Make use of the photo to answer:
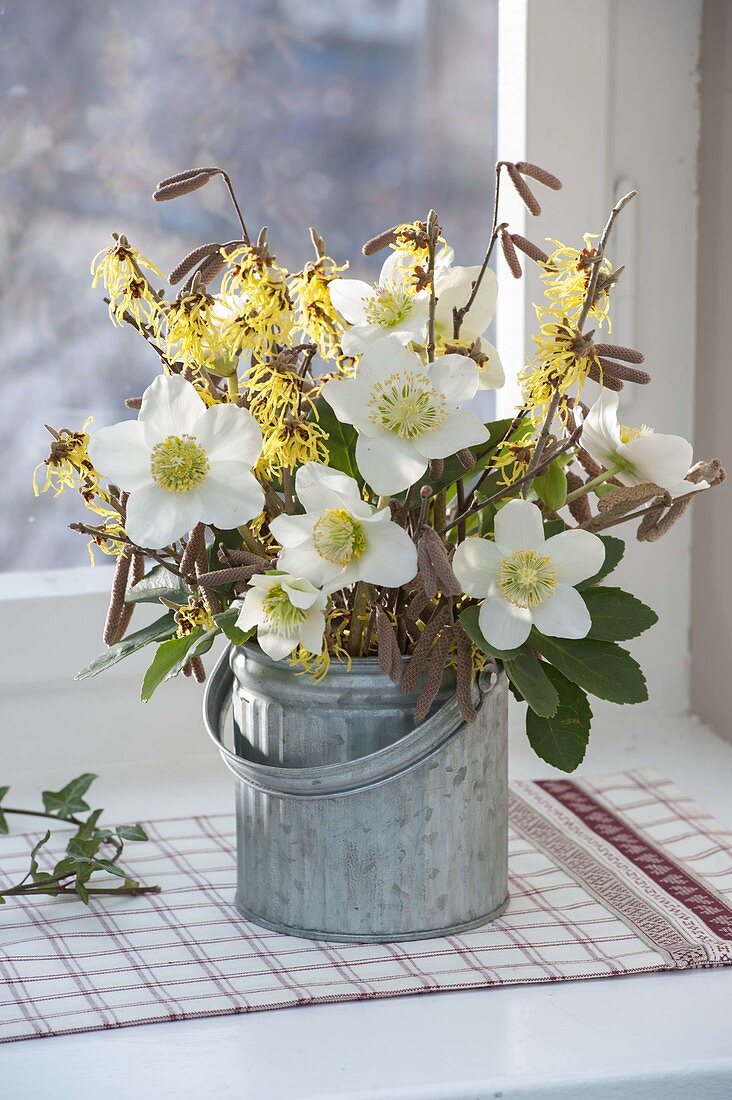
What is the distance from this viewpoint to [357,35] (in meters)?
1.27

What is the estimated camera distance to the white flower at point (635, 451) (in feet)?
2.32

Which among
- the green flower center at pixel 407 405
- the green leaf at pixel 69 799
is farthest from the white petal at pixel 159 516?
the green leaf at pixel 69 799

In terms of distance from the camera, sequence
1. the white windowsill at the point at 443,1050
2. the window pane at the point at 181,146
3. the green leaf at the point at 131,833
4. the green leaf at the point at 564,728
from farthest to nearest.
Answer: the window pane at the point at 181,146 < the green leaf at the point at 131,833 < the green leaf at the point at 564,728 < the white windowsill at the point at 443,1050

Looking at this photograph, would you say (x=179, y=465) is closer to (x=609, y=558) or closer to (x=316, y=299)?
(x=316, y=299)

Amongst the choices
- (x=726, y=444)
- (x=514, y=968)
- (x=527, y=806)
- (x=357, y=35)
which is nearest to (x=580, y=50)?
(x=357, y=35)

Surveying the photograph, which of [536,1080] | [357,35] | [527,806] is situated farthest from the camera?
[357,35]

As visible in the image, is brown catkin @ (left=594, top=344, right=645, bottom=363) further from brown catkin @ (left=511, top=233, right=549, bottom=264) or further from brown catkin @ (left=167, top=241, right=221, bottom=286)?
brown catkin @ (left=167, top=241, right=221, bottom=286)

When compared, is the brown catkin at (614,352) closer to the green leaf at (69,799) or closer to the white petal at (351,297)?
the white petal at (351,297)

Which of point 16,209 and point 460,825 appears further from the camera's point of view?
point 16,209

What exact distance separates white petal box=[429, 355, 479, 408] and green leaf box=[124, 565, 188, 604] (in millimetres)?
204

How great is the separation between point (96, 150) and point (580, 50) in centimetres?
45

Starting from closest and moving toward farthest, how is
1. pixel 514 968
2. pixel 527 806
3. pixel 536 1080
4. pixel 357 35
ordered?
pixel 536 1080 < pixel 514 968 < pixel 527 806 < pixel 357 35

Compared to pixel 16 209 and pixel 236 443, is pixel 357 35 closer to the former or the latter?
pixel 16 209

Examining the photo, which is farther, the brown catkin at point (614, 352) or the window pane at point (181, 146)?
the window pane at point (181, 146)
